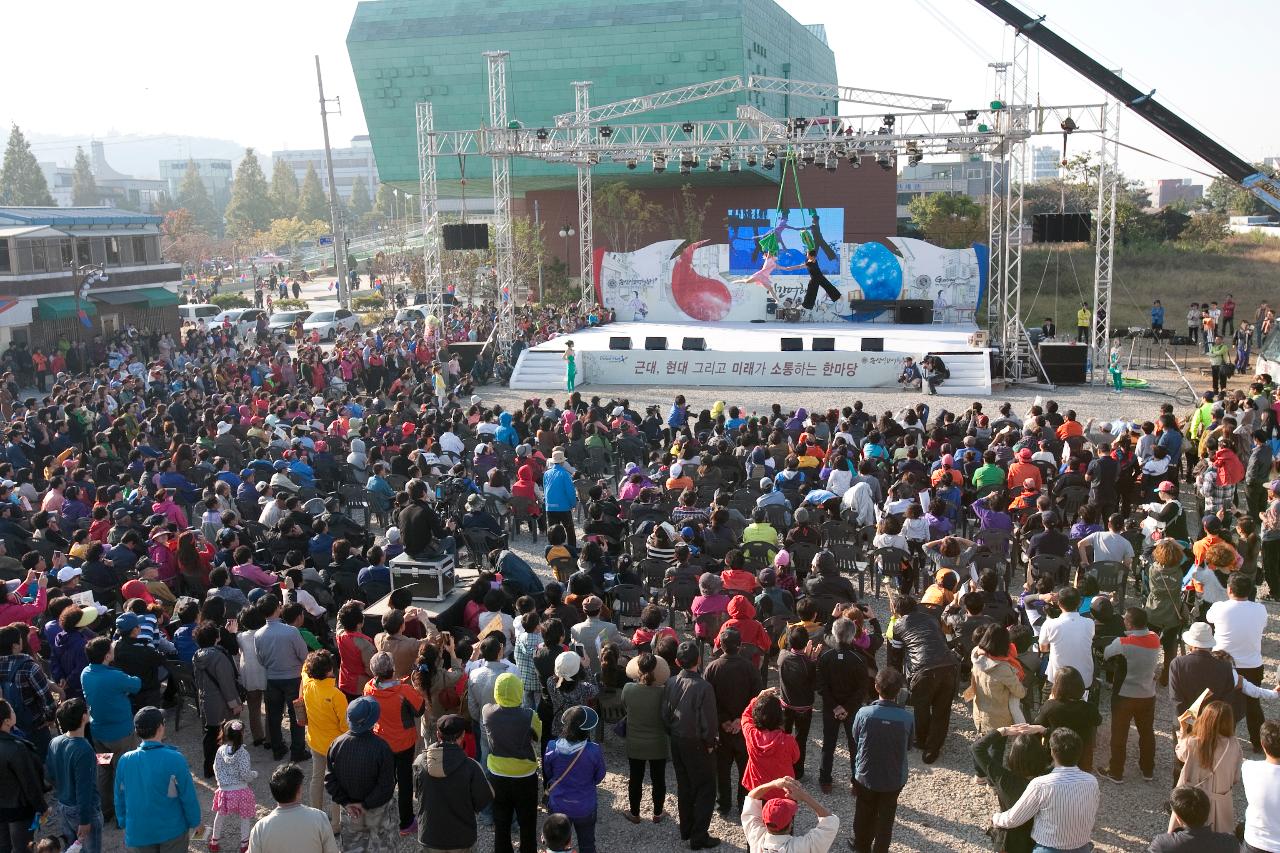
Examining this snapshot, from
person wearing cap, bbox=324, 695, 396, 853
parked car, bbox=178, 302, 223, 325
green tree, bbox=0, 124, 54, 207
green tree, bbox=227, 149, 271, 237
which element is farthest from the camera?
green tree, bbox=227, 149, 271, 237

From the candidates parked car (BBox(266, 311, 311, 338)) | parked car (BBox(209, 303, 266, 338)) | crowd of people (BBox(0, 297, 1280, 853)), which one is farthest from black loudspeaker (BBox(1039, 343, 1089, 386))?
parked car (BBox(209, 303, 266, 338))

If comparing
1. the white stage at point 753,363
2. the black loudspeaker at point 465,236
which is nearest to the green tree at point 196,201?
the black loudspeaker at point 465,236

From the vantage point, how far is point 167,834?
585cm

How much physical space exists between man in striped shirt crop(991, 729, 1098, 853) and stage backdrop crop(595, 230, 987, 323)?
1121 inches

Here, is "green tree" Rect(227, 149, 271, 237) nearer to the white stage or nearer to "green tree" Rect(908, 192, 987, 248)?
"green tree" Rect(908, 192, 987, 248)

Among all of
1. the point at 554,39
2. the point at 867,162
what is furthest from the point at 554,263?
the point at 867,162

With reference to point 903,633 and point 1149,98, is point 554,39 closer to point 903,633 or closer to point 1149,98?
point 1149,98

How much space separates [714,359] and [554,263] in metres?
21.4

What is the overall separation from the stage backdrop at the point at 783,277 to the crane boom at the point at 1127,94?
21.9ft

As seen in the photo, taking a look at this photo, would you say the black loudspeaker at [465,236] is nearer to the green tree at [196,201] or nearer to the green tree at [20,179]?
the green tree at [20,179]

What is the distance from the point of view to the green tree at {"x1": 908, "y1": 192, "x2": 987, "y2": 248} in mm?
44719

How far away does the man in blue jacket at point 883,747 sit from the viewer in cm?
598

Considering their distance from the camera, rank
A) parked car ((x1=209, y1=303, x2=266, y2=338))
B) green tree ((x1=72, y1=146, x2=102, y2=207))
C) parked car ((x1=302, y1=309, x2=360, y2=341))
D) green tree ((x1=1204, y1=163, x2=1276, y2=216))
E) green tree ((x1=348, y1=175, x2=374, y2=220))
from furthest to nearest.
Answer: green tree ((x1=348, y1=175, x2=374, y2=220)) < green tree ((x1=72, y1=146, x2=102, y2=207)) < green tree ((x1=1204, y1=163, x2=1276, y2=216)) < parked car ((x1=209, y1=303, x2=266, y2=338)) < parked car ((x1=302, y1=309, x2=360, y2=341))

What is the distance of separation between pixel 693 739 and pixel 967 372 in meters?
19.5
